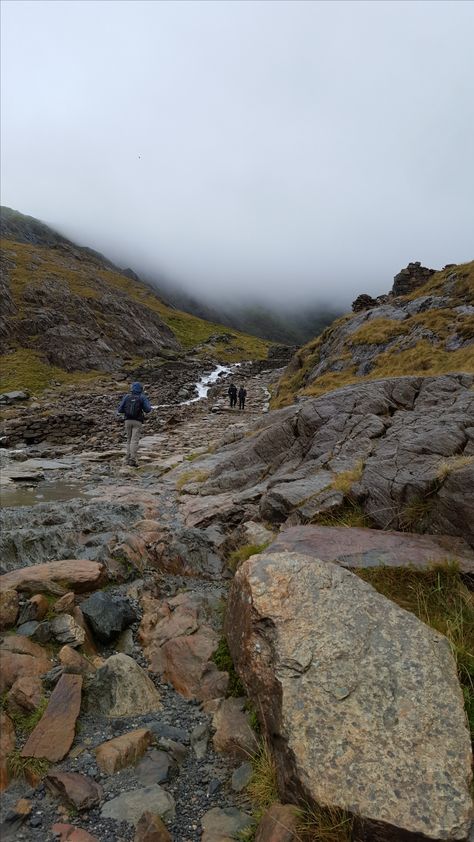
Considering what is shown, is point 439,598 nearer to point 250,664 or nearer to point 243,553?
point 250,664

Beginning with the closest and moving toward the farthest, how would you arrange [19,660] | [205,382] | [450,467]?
[19,660], [450,467], [205,382]

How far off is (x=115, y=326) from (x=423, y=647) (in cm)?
10183

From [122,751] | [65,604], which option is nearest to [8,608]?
[65,604]

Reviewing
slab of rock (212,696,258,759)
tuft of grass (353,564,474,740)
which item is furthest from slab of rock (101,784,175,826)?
tuft of grass (353,564,474,740)

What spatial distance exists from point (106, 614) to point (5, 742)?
2477 mm

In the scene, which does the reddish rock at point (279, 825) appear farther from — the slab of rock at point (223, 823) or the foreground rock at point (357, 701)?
the slab of rock at point (223, 823)

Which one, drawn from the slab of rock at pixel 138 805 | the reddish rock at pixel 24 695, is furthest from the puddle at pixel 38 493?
the slab of rock at pixel 138 805

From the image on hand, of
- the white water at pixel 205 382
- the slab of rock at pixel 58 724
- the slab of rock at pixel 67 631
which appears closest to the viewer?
the slab of rock at pixel 58 724

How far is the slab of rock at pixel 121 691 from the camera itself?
5461 mm

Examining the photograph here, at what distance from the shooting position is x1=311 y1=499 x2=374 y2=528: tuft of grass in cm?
840

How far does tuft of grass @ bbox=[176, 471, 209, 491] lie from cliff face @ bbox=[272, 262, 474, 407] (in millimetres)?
10871

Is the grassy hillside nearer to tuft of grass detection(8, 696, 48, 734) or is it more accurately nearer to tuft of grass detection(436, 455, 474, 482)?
tuft of grass detection(8, 696, 48, 734)

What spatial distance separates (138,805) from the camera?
417 centimetres

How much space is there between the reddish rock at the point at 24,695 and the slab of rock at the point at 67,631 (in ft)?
3.04
